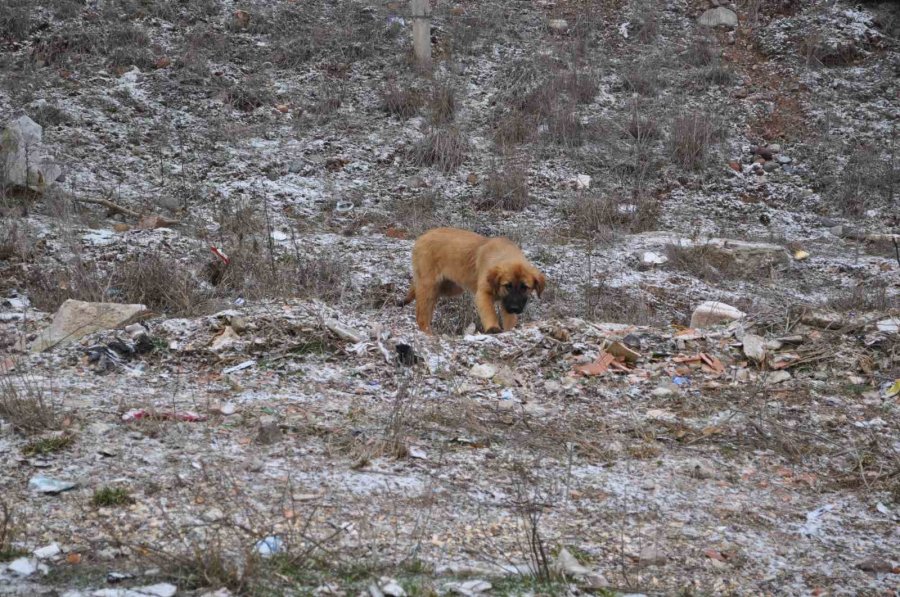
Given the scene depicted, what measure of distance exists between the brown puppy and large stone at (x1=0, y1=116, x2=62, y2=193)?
4.53 m

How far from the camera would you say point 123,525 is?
3.93m

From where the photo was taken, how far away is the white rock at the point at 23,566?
3537mm

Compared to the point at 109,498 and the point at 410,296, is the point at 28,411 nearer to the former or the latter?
the point at 109,498

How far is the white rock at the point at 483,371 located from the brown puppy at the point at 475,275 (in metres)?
1.45

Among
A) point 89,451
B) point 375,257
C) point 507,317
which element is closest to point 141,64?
point 375,257

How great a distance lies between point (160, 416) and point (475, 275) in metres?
3.75

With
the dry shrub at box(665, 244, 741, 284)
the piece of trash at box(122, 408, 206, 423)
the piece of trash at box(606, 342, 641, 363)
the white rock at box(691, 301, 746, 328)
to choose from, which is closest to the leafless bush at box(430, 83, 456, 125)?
the dry shrub at box(665, 244, 741, 284)

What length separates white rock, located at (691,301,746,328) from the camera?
7.84 m

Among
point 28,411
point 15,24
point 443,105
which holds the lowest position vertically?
point 28,411

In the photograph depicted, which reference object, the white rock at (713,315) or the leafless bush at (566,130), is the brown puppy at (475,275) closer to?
the white rock at (713,315)

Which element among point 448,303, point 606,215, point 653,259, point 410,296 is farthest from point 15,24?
point 653,259

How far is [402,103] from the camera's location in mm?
13719

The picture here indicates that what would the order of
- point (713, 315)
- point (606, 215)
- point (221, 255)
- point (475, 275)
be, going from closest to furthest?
point (713, 315)
point (475, 275)
point (221, 255)
point (606, 215)

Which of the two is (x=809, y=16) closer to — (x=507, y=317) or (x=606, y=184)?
(x=606, y=184)
